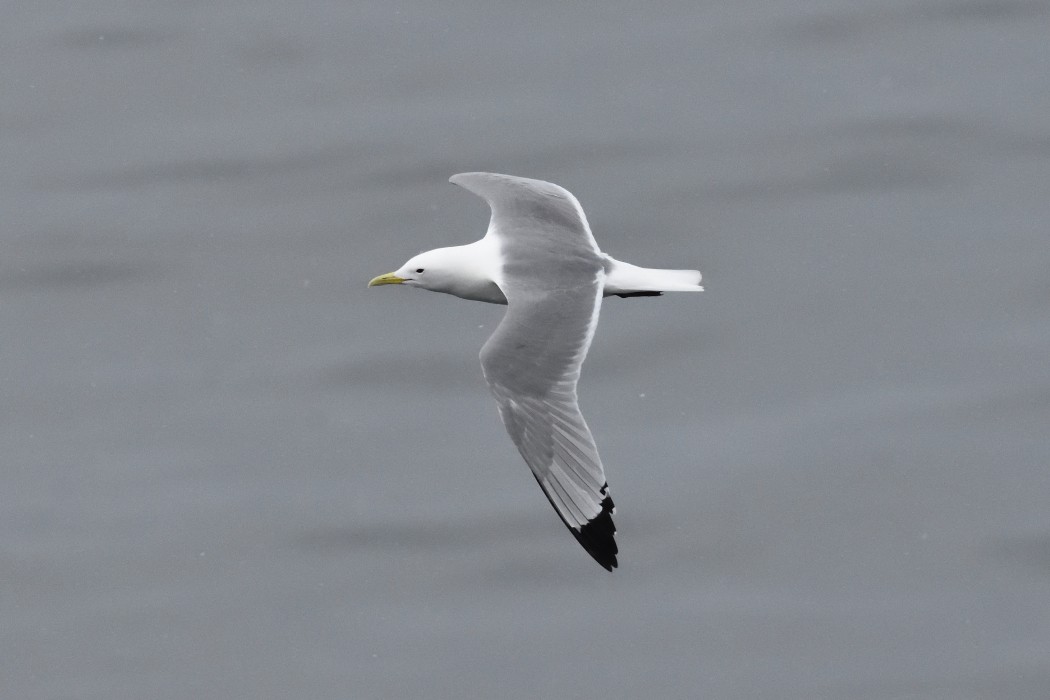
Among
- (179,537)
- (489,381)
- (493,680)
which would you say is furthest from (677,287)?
(179,537)

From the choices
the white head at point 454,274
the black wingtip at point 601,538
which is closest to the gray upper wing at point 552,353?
the black wingtip at point 601,538

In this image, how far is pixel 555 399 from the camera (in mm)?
10086

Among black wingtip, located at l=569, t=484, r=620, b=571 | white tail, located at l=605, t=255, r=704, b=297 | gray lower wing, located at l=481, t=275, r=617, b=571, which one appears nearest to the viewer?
black wingtip, located at l=569, t=484, r=620, b=571

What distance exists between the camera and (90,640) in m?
16.5

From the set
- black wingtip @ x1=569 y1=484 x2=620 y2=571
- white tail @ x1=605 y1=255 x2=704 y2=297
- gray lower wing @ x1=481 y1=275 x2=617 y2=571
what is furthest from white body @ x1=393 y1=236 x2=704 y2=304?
black wingtip @ x1=569 y1=484 x2=620 y2=571


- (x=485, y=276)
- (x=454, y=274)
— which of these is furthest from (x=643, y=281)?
(x=454, y=274)

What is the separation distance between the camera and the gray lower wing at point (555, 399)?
9531 mm

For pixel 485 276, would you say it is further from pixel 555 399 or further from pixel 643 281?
pixel 555 399

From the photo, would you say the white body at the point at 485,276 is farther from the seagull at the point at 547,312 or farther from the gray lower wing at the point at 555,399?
the gray lower wing at the point at 555,399

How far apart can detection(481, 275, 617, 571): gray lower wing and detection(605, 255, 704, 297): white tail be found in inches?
3.8

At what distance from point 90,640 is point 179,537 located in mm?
1140

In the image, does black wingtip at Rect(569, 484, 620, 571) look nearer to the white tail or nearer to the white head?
the white tail

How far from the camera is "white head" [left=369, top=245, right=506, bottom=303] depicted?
11.0 meters

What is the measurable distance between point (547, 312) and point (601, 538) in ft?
5.15
